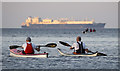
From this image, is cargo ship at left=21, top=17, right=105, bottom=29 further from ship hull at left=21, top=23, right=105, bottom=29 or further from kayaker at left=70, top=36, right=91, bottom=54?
kayaker at left=70, top=36, right=91, bottom=54

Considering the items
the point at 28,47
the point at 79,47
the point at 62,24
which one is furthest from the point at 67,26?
the point at 28,47

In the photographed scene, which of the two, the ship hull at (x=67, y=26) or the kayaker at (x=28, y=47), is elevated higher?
the kayaker at (x=28, y=47)

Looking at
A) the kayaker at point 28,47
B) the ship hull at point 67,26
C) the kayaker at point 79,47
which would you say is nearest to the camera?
the kayaker at point 28,47

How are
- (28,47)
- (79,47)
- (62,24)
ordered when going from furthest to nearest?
1. (62,24)
2. (79,47)
3. (28,47)

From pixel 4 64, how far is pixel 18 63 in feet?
2.93

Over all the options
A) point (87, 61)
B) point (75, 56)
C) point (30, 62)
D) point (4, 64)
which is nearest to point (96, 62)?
point (87, 61)

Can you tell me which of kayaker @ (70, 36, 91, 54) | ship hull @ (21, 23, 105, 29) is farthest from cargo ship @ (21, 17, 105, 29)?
kayaker @ (70, 36, 91, 54)

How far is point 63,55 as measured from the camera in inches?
887

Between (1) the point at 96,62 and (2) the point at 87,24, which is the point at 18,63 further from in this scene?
(2) the point at 87,24

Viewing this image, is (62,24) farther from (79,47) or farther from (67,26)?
(79,47)

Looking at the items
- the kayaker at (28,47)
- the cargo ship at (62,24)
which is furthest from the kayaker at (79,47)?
the cargo ship at (62,24)

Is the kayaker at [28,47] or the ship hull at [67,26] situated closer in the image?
the kayaker at [28,47]

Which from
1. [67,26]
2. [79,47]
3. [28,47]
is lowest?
[67,26]

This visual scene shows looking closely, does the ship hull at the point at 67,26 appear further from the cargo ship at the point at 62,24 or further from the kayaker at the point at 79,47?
the kayaker at the point at 79,47
